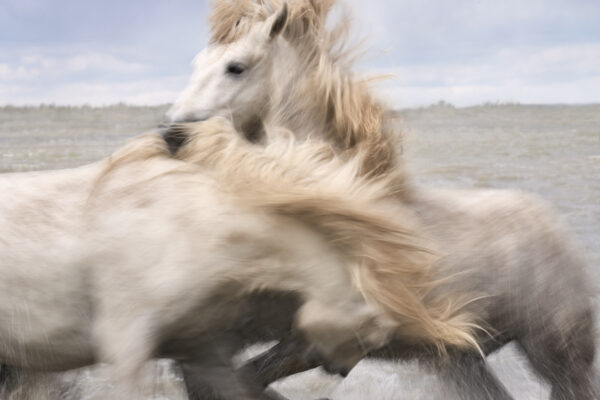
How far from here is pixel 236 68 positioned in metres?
3.47

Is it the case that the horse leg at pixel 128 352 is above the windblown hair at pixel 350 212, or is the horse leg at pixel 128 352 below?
below

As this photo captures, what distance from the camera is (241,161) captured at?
8.54 ft

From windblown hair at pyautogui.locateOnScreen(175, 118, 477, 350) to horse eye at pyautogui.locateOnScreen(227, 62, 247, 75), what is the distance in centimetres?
68

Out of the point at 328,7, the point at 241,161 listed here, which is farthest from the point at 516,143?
the point at 241,161

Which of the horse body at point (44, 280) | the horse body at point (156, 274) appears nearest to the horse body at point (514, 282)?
the horse body at point (156, 274)

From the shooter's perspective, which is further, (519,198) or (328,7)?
(328,7)

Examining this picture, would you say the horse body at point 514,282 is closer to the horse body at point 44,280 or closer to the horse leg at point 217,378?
the horse leg at point 217,378

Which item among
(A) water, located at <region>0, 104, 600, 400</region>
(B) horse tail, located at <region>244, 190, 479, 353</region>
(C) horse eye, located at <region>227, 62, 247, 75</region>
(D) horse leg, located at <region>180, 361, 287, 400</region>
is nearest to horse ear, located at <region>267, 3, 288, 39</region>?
(C) horse eye, located at <region>227, 62, 247, 75</region>

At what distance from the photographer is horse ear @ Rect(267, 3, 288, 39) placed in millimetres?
3480

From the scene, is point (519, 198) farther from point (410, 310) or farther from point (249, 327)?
point (249, 327)

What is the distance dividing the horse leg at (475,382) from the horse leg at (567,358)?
244 mm

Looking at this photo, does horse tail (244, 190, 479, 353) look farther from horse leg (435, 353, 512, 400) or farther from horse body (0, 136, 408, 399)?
horse leg (435, 353, 512, 400)

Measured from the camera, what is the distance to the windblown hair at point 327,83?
10.6 ft

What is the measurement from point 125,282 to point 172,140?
2.50 ft
